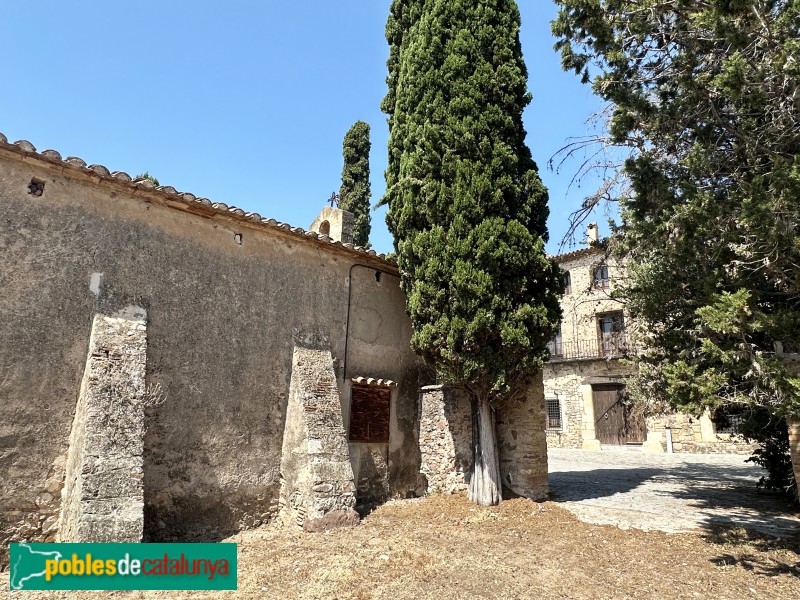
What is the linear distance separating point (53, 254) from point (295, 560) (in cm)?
483

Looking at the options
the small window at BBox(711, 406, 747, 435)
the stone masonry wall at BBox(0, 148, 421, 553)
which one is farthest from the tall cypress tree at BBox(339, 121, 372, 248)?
the small window at BBox(711, 406, 747, 435)

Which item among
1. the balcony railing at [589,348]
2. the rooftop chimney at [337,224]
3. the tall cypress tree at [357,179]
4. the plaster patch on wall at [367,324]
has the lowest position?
the plaster patch on wall at [367,324]

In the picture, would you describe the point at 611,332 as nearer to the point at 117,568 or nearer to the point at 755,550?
the point at 755,550

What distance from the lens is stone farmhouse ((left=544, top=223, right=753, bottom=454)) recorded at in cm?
1989

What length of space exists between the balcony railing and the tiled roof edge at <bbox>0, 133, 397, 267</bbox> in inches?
627

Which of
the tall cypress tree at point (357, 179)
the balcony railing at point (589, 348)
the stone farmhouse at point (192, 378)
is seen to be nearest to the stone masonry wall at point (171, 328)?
the stone farmhouse at point (192, 378)

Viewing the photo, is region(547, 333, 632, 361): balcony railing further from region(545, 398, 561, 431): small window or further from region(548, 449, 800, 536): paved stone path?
region(548, 449, 800, 536): paved stone path

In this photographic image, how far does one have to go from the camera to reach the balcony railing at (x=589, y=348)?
22.0 m

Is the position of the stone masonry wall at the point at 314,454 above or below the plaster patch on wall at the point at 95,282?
below

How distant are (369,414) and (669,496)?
6.25 metres

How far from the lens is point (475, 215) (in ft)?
27.1

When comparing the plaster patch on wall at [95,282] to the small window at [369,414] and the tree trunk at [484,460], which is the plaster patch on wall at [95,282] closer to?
the small window at [369,414]

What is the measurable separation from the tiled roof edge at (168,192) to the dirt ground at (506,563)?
473 cm

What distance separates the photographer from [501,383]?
8172 millimetres
